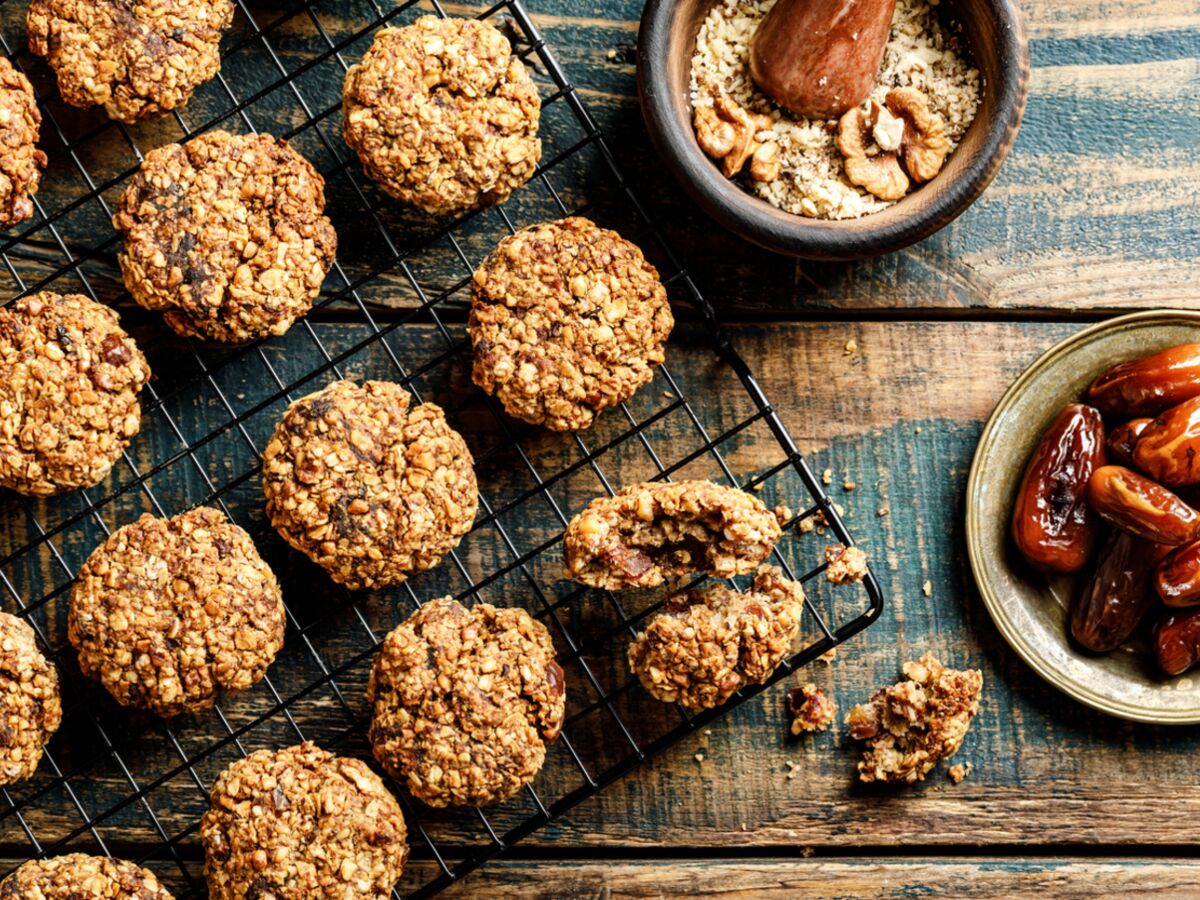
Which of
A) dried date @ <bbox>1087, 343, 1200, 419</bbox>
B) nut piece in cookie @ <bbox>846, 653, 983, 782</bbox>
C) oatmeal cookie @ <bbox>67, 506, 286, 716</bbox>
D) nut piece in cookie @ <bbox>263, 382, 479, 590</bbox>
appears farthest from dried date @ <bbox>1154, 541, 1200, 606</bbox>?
oatmeal cookie @ <bbox>67, 506, 286, 716</bbox>

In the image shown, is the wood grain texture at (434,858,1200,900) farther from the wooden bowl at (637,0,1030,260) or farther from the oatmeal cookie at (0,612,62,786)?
the wooden bowl at (637,0,1030,260)

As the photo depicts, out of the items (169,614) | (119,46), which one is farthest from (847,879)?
(119,46)

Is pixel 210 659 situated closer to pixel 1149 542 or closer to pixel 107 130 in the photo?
pixel 107 130

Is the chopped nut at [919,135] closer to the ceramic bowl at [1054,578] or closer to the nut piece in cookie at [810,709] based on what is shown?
the ceramic bowl at [1054,578]

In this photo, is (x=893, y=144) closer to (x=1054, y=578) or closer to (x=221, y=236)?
(x=1054, y=578)

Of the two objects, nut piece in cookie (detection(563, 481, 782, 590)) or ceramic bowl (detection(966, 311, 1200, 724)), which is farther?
ceramic bowl (detection(966, 311, 1200, 724))

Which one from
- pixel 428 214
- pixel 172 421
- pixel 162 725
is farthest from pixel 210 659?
pixel 428 214

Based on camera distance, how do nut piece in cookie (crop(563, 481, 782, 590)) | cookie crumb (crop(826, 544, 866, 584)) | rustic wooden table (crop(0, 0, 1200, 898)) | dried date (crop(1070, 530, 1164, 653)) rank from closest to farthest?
nut piece in cookie (crop(563, 481, 782, 590)), cookie crumb (crop(826, 544, 866, 584)), dried date (crop(1070, 530, 1164, 653)), rustic wooden table (crop(0, 0, 1200, 898))
